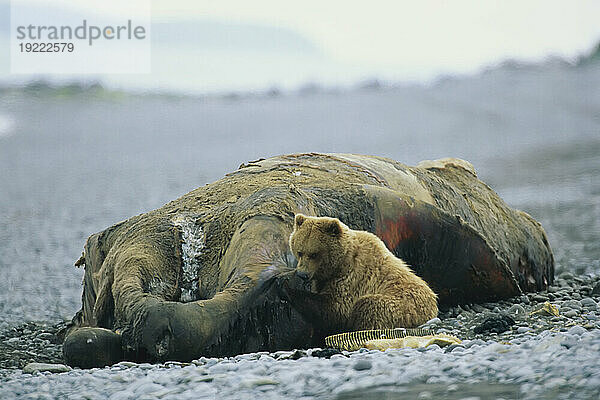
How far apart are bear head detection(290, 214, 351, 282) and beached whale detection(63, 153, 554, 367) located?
4.3 inches

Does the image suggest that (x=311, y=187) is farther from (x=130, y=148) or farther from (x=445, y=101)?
(x=445, y=101)

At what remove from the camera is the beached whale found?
4.10 metres

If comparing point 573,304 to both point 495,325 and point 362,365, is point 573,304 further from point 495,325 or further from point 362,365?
point 362,365

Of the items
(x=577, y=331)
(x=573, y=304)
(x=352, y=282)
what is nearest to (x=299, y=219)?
(x=352, y=282)

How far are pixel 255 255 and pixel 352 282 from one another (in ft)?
1.76

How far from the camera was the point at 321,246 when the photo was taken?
4523 mm

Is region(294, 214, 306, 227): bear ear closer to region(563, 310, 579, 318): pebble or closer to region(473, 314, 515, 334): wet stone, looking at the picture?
region(473, 314, 515, 334): wet stone

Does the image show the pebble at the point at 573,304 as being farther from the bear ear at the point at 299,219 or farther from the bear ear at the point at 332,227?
the bear ear at the point at 299,219

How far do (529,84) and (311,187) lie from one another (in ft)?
49.5

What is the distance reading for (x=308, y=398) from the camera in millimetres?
3158

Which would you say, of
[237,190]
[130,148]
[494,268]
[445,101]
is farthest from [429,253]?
[445,101]

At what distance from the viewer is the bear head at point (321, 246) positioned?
14.8 ft

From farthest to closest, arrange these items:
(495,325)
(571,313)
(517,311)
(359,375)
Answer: (517,311), (571,313), (495,325), (359,375)

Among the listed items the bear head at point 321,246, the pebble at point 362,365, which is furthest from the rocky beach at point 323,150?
the bear head at point 321,246
